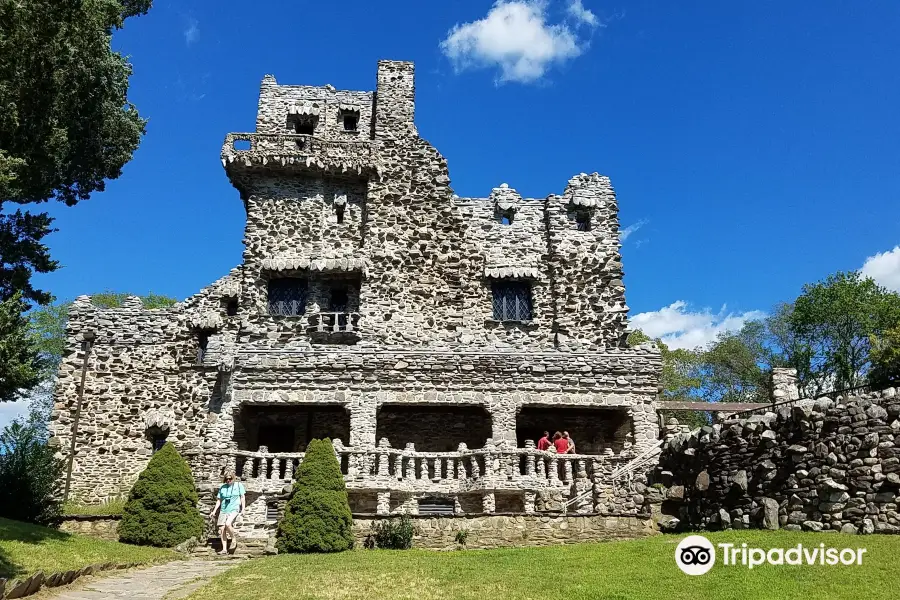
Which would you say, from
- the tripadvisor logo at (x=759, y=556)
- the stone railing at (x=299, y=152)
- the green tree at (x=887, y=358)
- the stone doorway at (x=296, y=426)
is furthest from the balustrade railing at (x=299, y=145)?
the green tree at (x=887, y=358)

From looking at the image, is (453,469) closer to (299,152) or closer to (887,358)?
(299,152)

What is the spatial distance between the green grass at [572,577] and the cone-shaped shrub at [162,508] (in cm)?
457

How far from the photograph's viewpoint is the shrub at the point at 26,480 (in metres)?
16.8

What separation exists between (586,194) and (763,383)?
97.7 feet

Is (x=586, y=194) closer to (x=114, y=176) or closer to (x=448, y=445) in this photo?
(x=448, y=445)

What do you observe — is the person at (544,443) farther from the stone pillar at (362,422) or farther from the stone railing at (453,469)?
the stone pillar at (362,422)

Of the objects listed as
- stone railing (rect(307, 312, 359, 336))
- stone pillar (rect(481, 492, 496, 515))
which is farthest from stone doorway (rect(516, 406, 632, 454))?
stone railing (rect(307, 312, 359, 336))

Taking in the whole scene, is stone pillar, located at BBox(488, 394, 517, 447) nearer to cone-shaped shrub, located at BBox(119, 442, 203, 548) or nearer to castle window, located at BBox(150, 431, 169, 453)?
cone-shaped shrub, located at BBox(119, 442, 203, 548)

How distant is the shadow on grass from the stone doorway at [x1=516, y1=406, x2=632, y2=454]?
14.4m

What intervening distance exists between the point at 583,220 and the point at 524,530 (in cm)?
1698

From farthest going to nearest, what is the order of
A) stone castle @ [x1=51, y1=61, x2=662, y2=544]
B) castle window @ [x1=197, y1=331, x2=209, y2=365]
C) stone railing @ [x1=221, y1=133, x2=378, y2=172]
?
stone railing @ [x1=221, y1=133, x2=378, y2=172]
castle window @ [x1=197, y1=331, x2=209, y2=365]
stone castle @ [x1=51, y1=61, x2=662, y2=544]

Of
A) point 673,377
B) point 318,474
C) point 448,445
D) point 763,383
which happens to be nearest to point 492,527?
point 318,474

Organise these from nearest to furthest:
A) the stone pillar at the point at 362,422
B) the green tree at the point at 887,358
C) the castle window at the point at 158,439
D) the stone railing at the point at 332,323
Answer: the stone pillar at the point at 362,422
the castle window at the point at 158,439
the stone railing at the point at 332,323
the green tree at the point at 887,358

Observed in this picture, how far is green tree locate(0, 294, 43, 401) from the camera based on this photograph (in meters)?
11.9
